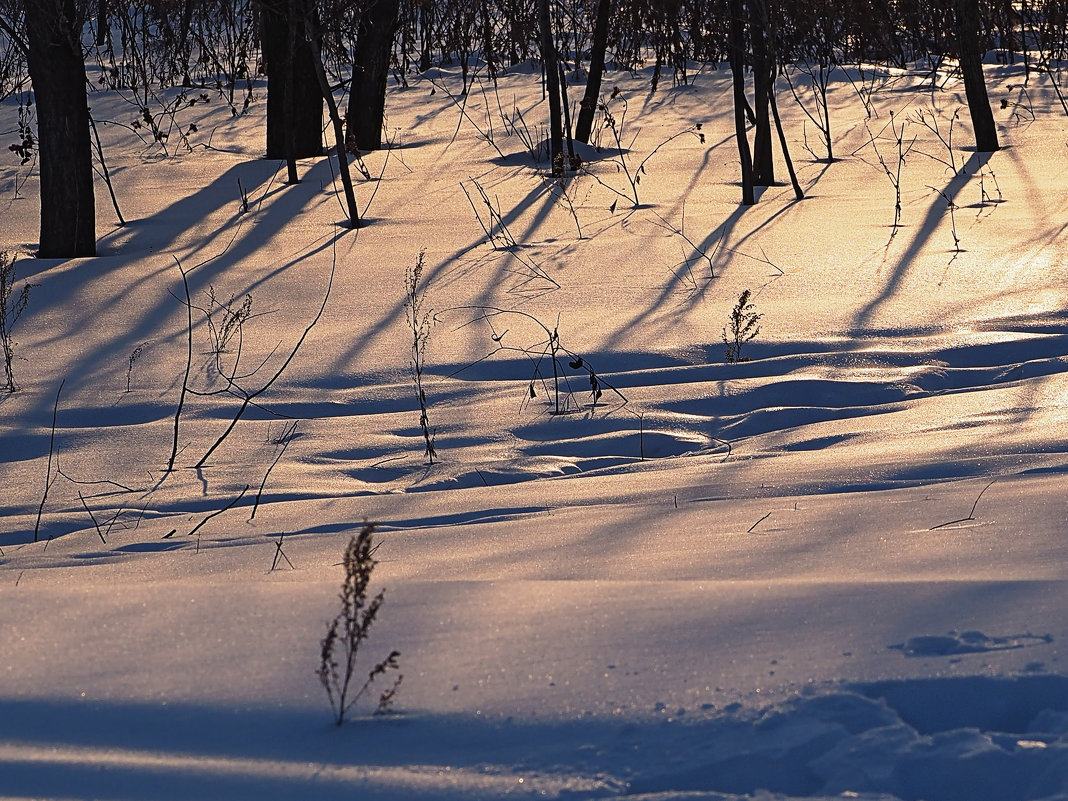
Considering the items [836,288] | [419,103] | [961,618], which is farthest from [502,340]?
[419,103]

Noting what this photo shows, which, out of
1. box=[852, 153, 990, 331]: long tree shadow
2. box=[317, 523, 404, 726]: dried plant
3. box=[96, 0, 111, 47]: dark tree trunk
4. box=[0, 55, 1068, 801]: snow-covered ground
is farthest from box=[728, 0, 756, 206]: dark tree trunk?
box=[96, 0, 111, 47]: dark tree trunk

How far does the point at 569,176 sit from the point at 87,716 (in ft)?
23.1

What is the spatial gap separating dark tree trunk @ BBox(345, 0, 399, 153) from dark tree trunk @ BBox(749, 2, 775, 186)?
306 cm

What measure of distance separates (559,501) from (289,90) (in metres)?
6.36

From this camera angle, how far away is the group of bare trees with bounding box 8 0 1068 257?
6113 mm

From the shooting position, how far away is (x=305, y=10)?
6531 millimetres

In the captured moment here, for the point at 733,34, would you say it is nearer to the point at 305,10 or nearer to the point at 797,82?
the point at 305,10

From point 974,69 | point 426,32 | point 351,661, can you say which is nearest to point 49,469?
point 351,661

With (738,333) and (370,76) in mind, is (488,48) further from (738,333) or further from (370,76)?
(738,333)

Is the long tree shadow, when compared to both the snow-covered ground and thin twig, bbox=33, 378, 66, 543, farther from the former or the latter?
thin twig, bbox=33, 378, 66, 543

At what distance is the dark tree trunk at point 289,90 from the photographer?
848 centimetres

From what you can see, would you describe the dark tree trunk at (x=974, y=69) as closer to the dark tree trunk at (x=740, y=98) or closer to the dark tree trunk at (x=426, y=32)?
the dark tree trunk at (x=740, y=98)

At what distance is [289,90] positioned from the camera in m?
8.35

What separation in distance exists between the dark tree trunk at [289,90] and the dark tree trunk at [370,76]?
0.95 ft
